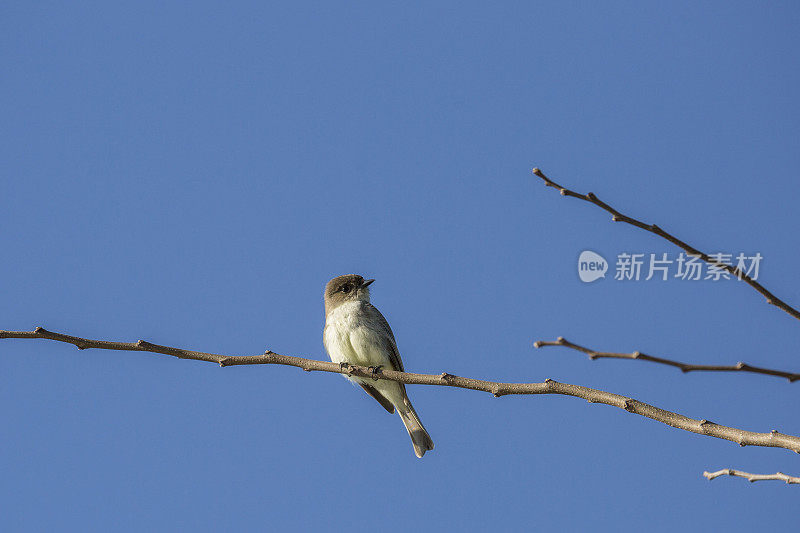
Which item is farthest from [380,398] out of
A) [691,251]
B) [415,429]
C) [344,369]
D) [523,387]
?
[691,251]

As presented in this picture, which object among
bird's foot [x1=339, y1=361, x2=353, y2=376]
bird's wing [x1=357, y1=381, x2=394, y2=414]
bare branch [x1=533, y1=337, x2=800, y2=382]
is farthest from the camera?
bird's wing [x1=357, y1=381, x2=394, y2=414]

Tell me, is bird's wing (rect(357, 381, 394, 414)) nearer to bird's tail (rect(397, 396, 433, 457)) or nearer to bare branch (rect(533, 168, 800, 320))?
bird's tail (rect(397, 396, 433, 457))

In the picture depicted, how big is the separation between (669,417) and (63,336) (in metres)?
2.71

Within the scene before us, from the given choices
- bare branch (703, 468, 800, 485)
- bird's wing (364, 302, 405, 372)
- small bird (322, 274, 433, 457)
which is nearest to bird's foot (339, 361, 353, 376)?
bare branch (703, 468, 800, 485)

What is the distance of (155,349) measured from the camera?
3877 millimetres

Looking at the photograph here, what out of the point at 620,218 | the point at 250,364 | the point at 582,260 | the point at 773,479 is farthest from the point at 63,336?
the point at 582,260

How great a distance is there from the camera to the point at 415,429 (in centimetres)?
878

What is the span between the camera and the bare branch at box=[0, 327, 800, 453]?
128 inches

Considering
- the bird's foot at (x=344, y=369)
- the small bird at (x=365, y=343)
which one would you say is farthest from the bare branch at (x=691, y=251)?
the small bird at (x=365, y=343)

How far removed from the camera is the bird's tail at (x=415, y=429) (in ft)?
28.3

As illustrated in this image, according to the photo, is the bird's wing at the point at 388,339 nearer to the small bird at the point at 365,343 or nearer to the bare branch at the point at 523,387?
the small bird at the point at 365,343

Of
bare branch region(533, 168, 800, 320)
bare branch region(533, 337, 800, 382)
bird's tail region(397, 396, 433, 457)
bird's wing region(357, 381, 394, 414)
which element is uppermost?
bird's wing region(357, 381, 394, 414)

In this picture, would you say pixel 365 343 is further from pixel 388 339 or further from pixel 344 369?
pixel 344 369

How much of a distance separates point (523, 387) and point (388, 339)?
16.1 feet
